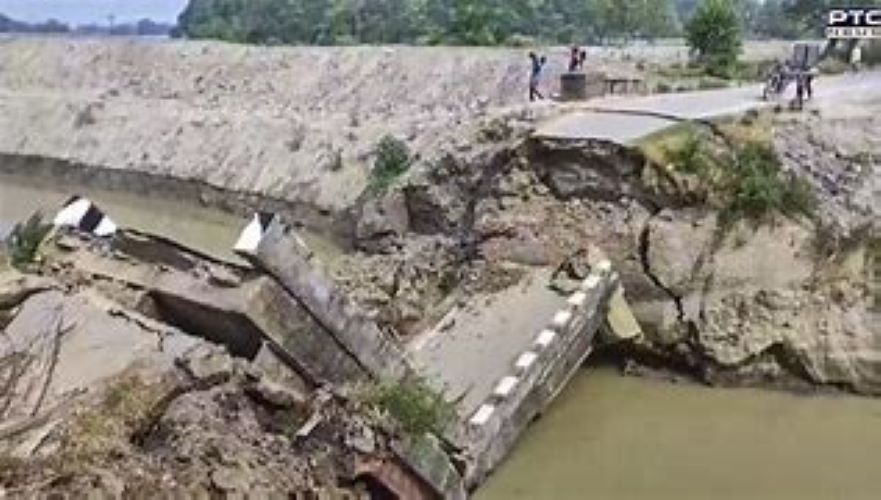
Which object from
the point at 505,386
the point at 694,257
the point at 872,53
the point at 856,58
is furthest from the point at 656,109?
the point at 872,53

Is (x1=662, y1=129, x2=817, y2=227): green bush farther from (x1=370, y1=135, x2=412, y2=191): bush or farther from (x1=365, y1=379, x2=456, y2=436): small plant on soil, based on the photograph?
(x1=365, y1=379, x2=456, y2=436): small plant on soil

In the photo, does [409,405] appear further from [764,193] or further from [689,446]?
[764,193]

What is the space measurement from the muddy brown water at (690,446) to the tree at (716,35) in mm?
10517

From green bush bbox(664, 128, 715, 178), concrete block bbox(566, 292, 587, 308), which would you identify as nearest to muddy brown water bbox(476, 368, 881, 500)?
concrete block bbox(566, 292, 587, 308)

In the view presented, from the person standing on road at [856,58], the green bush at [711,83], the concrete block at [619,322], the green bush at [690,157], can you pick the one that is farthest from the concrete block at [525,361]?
the person standing on road at [856,58]

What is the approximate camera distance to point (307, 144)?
2284 centimetres

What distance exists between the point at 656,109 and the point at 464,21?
1934cm

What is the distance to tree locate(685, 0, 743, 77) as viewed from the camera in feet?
70.2

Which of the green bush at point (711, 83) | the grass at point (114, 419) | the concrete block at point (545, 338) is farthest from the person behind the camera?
the green bush at point (711, 83)

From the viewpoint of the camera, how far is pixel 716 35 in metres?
21.7

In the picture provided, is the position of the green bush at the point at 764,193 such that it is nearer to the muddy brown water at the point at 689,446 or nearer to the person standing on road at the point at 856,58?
the muddy brown water at the point at 689,446

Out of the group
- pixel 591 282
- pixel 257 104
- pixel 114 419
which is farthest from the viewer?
pixel 257 104

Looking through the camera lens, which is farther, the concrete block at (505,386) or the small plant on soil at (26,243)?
the concrete block at (505,386)

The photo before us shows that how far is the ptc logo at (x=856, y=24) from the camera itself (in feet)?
63.6
